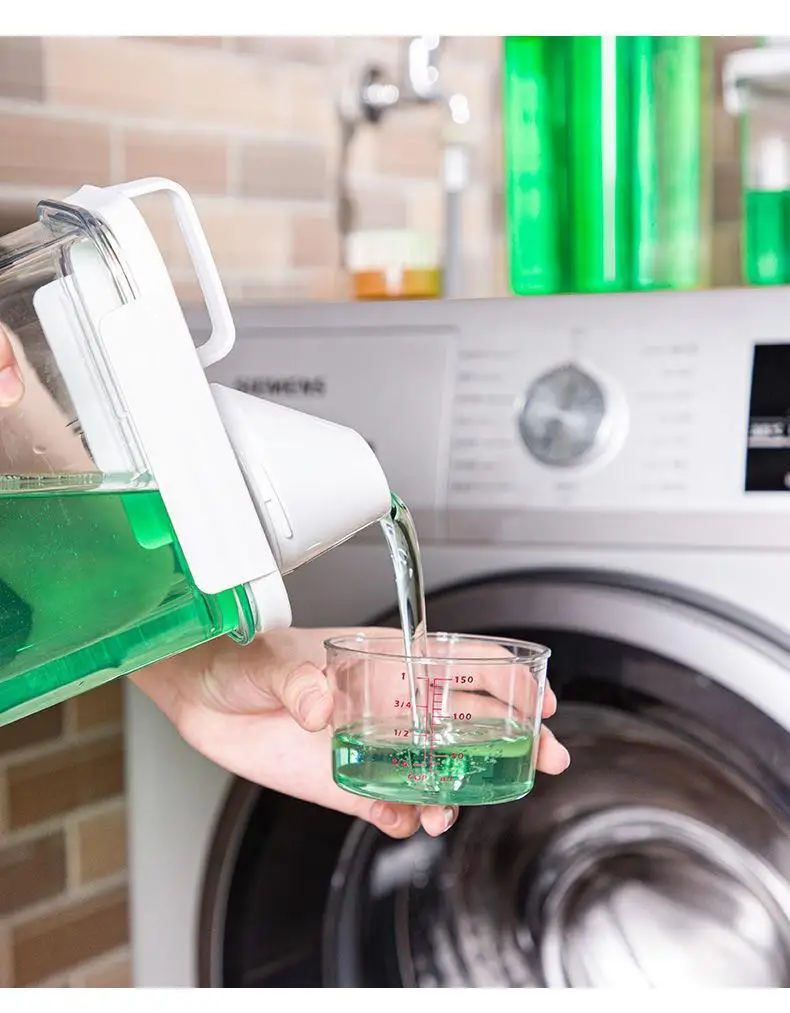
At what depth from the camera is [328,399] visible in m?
0.97

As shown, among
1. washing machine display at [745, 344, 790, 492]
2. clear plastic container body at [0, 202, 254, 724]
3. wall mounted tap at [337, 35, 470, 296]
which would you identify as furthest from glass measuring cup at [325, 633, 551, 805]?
wall mounted tap at [337, 35, 470, 296]

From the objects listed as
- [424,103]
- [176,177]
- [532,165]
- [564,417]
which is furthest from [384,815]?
[424,103]

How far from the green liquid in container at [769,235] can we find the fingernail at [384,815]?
22.9 inches

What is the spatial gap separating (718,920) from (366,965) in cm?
28

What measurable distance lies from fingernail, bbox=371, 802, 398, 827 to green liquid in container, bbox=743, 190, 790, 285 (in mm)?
583

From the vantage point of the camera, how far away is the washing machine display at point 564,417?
0.90m

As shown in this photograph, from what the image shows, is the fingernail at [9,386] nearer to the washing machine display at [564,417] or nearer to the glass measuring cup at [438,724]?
the glass measuring cup at [438,724]

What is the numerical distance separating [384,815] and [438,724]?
0.15 meters

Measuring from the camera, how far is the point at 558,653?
91 cm

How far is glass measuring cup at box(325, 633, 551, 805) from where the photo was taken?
707 millimetres

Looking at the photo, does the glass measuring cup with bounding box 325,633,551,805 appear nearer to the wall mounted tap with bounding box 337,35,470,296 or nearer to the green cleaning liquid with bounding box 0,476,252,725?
the green cleaning liquid with bounding box 0,476,252,725

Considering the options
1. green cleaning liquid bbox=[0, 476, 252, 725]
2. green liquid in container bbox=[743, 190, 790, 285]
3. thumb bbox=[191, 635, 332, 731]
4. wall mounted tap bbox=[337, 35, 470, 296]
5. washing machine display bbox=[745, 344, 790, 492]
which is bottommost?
thumb bbox=[191, 635, 332, 731]
